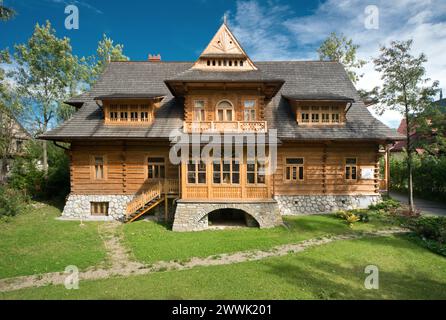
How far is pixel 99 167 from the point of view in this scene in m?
17.8

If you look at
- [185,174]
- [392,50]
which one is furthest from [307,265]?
[392,50]

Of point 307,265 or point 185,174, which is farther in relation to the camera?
point 185,174

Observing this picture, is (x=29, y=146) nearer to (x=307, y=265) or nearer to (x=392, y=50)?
(x=307, y=265)

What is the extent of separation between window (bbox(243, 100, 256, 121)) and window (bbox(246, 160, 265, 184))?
3534mm

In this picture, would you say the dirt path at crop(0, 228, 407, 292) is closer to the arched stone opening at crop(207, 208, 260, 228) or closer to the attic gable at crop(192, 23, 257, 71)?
the arched stone opening at crop(207, 208, 260, 228)

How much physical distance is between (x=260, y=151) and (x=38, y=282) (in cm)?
1212

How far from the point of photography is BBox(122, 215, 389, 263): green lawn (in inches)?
438

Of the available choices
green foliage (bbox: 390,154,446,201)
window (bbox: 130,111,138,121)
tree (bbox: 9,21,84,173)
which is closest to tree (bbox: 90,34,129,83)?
tree (bbox: 9,21,84,173)

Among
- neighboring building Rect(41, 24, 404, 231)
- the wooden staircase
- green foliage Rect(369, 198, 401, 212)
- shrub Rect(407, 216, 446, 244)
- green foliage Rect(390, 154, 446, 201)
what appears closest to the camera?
shrub Rect(407, 216, 446, 244)

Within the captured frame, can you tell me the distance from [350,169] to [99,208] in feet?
63.3

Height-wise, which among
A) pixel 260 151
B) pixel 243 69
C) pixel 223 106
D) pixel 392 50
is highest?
pixel 392 50

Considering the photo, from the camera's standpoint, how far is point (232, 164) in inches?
591

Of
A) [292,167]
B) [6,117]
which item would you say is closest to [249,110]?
[292,167]

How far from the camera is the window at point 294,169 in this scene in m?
17.9
